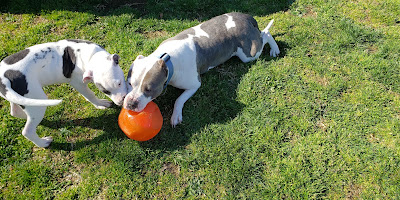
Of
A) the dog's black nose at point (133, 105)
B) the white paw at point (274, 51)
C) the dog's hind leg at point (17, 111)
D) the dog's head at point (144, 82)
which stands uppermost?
the dog's head at point (144, 82)

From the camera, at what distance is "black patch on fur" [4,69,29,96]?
3.39 metres

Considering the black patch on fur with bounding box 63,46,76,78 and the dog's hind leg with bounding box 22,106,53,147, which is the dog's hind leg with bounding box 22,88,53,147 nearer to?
the dog's hind leg with bounding box 22,106,53,147

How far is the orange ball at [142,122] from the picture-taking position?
147 inches

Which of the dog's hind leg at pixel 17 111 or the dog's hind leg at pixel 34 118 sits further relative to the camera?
the dog's hind leg at pixel 17 111

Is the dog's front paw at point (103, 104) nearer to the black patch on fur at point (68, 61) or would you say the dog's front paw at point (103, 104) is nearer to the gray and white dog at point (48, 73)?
the gray and white dog at point (48, 73)

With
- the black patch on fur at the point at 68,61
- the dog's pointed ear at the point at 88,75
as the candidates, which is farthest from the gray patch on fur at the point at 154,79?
the black patch on fur at the point at 68,61

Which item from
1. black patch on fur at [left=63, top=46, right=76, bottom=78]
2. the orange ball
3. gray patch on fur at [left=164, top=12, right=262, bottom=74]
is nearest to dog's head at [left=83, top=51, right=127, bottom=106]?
the orange ball

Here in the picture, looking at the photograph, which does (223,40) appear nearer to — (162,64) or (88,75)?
(162,64)

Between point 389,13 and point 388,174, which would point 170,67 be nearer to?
point 388,174

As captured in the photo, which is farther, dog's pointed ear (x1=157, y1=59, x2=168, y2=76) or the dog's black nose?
dog's pointed ear (x1=157, y1=59, x2=168, y2=76)

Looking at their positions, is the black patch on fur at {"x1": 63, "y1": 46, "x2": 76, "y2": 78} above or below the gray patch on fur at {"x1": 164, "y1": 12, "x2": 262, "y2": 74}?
above

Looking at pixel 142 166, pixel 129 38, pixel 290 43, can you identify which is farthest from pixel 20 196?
pixel 290 43

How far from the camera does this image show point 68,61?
388 centimetres

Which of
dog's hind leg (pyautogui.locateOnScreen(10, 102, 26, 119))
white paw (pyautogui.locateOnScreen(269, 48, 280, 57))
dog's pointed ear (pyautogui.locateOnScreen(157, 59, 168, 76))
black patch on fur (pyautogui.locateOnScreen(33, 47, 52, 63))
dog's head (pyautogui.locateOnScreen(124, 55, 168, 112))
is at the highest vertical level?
black patch on fur (pyautogui.locateOnScreen(33, 47, 52, 63))
